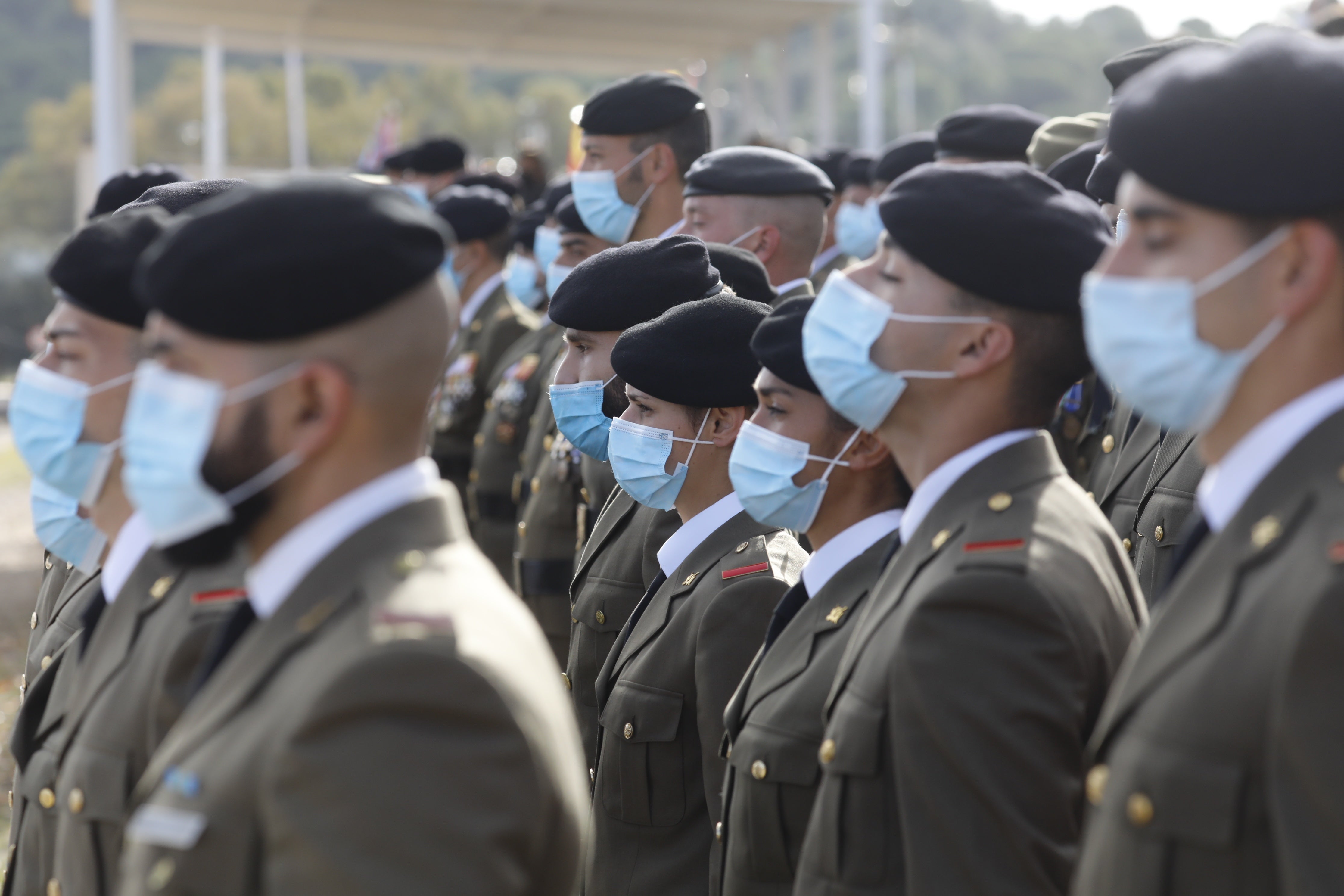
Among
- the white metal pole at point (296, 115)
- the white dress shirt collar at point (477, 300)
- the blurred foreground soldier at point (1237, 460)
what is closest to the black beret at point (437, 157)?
the white dress shirt collar at point (477, 300)

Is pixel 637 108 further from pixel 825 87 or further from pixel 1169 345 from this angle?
pixel 825 87

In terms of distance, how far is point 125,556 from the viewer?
301 cm

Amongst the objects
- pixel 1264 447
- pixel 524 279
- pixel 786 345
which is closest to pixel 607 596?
pixel 786 345

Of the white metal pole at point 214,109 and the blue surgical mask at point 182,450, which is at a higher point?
the blue surgical mask at point 182,450

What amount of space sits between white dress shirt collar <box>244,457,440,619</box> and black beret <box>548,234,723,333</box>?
7.46 feet

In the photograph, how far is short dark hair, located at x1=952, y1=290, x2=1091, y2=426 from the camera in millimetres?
2787

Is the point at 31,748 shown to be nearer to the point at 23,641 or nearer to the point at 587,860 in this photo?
the point at 587,860

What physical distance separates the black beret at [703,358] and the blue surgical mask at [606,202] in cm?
258

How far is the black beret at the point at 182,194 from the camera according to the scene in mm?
3930

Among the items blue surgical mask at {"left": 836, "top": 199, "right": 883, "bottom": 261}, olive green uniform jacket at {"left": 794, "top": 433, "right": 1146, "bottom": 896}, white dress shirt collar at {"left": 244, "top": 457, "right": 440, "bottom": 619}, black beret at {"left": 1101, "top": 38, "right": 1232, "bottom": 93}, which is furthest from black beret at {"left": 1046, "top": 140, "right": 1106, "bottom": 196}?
white dress shirt collar at {"left": 244, "top": 457, "right": 440, "bottom": 619}

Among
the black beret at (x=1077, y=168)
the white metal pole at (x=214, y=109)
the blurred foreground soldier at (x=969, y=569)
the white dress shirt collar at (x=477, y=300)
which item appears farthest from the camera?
the white metal pole at (x=214, y=109)

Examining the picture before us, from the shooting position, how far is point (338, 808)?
1880mm

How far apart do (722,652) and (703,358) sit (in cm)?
85

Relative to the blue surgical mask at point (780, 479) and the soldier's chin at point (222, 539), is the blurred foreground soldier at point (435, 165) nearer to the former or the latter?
the blue surgical mask at point (780, 479)
